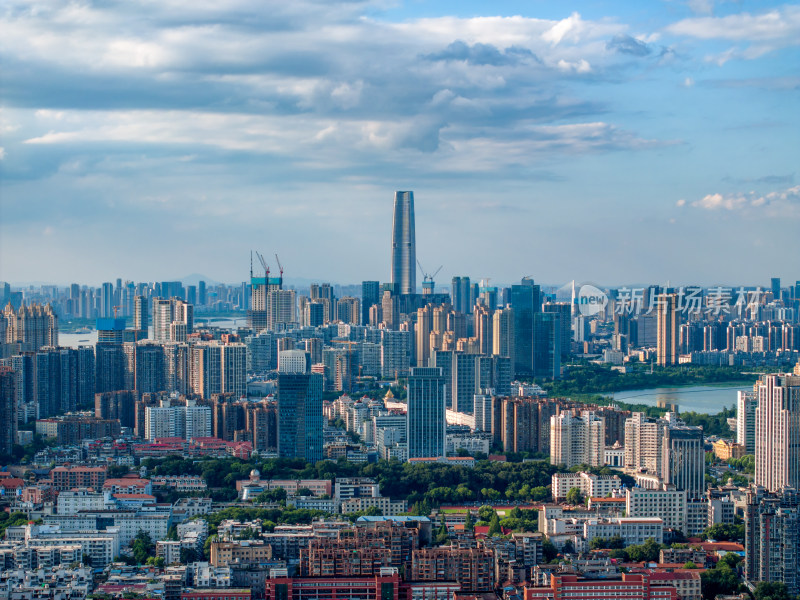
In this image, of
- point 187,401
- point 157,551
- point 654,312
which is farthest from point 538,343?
point 157,551

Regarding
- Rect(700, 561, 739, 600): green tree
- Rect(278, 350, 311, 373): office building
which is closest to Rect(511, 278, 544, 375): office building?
Rect(278, 350, 311, 373): office building

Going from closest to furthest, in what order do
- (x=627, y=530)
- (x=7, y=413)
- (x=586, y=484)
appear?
(x=627, y=530) < (x=586, y=484) < (x=7, y=413)

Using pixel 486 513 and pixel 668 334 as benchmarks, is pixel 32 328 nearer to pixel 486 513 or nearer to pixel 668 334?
pixel 668 334

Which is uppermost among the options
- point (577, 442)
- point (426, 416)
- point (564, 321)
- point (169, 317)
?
point (169, 317)

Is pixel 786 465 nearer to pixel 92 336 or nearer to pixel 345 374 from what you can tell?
pixel 345 374

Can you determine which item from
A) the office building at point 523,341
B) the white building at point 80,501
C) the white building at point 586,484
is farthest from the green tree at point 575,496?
the office building at point 523,341

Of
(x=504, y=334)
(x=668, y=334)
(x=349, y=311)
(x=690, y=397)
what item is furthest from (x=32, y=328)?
(x=668, y=334)
